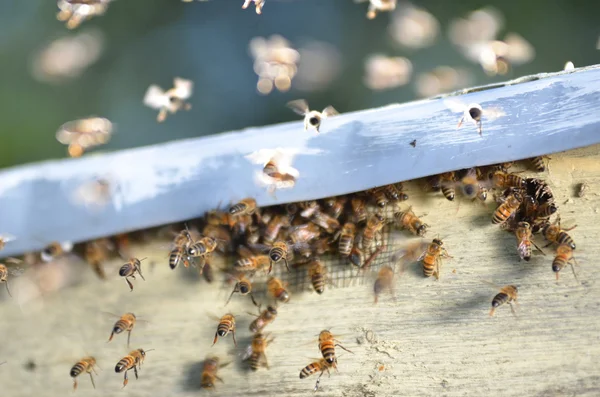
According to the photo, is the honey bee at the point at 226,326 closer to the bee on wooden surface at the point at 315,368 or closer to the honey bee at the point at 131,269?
the bee on wooden surface at the point at 315,368

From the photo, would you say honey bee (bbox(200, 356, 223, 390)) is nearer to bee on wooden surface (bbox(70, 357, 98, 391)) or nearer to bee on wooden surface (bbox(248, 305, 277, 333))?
bee on wooden surface (bbox(248, 305, 277, 333))

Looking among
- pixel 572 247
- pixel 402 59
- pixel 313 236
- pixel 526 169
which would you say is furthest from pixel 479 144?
pixel 402 59

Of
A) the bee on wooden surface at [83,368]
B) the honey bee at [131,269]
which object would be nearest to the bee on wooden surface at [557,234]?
the honey bee at [131,269]

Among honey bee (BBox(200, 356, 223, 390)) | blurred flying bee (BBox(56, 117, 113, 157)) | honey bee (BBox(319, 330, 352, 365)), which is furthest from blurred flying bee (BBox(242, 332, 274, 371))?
blurred flying bee (BBox(56, 117, 113, 157))

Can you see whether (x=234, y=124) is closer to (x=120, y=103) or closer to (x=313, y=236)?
(x=120, y=103)

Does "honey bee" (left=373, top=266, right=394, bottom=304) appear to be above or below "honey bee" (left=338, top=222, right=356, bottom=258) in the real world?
below

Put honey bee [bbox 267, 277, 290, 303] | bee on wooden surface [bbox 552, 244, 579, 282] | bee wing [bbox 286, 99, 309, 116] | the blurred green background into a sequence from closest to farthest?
1. bee on wooden surface [bbox 552, 244, 579, 282]
2. honey bee [bbox 267, 277, 290, 303]
3. bee wing [bbox 286, 99, 309, 116]
4. the blurred green background

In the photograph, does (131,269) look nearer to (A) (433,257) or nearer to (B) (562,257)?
(A) (433,257)
